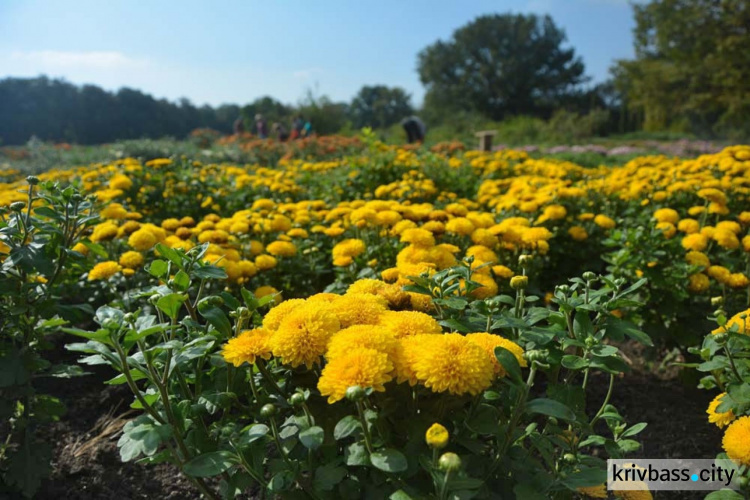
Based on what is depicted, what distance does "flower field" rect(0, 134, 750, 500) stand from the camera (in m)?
1.00

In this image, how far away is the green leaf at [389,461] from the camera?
88cm

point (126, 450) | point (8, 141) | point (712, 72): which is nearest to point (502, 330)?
point (126, 450)

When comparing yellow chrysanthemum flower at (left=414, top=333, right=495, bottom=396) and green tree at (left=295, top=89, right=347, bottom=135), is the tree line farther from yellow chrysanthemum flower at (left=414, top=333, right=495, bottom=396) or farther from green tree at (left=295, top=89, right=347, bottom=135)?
yellow chrysanthemum flower at (left=414, top=333, right=495, bottom=396)

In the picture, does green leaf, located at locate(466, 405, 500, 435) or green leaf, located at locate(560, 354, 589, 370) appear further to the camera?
green leaf, located at locate(560, 354, 589, 370)

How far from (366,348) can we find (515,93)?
153 ft

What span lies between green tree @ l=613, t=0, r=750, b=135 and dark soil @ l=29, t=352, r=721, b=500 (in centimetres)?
2120

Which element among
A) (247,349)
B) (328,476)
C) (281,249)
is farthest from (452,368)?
(281,249)

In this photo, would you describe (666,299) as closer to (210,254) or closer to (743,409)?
(743,409)

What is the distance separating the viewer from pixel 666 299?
2.52 m

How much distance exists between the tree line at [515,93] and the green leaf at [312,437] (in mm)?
16007

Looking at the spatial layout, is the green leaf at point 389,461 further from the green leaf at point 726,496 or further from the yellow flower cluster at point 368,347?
the green leaf at point 726,496

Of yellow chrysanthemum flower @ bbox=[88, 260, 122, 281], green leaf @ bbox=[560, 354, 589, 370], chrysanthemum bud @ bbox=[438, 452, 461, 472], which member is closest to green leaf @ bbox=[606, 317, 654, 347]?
green leaf @ bbox=[560, 354, 589, 370]

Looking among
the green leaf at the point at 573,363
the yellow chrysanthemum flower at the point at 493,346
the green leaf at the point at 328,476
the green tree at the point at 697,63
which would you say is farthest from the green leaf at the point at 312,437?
the green tree at the point at 697,63

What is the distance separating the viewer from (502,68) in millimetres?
44906
